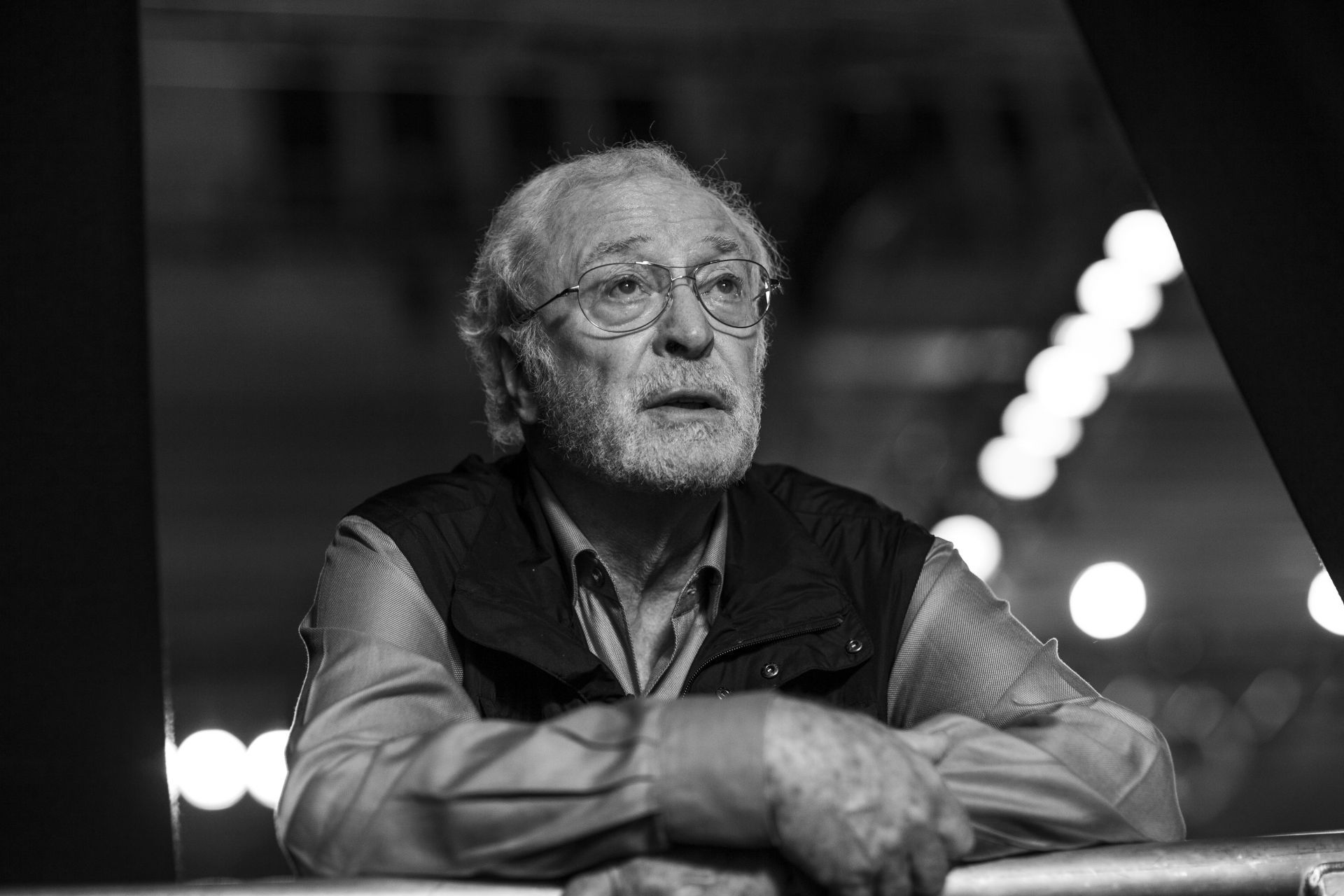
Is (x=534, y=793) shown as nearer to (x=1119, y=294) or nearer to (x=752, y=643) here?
(x=752, y=643)

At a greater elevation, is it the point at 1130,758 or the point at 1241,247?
the point at 1241,247

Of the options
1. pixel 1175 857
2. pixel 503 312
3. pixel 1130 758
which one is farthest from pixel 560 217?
pixel 1175 857

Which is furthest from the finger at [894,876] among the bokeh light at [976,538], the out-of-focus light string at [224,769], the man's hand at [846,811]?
the out-of-focus light string at [224,769]

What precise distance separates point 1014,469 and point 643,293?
4718mm

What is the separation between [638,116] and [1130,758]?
4.02 m

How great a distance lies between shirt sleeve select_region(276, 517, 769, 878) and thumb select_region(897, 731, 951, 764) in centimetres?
19

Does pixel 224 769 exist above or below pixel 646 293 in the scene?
below

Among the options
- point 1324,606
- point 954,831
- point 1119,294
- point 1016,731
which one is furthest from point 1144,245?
point 954,831

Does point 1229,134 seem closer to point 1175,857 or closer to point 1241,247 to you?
point 1241,247

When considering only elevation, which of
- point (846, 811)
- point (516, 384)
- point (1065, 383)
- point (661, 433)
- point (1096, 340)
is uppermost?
point (1096, 340)

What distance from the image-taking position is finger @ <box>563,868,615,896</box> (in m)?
0.94

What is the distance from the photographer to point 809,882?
3.22ft

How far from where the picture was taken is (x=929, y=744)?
1090 mm

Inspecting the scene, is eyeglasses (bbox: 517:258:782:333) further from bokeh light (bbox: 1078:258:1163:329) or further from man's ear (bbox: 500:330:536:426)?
bokeh light (bbox: 1078:258:1163:329)
